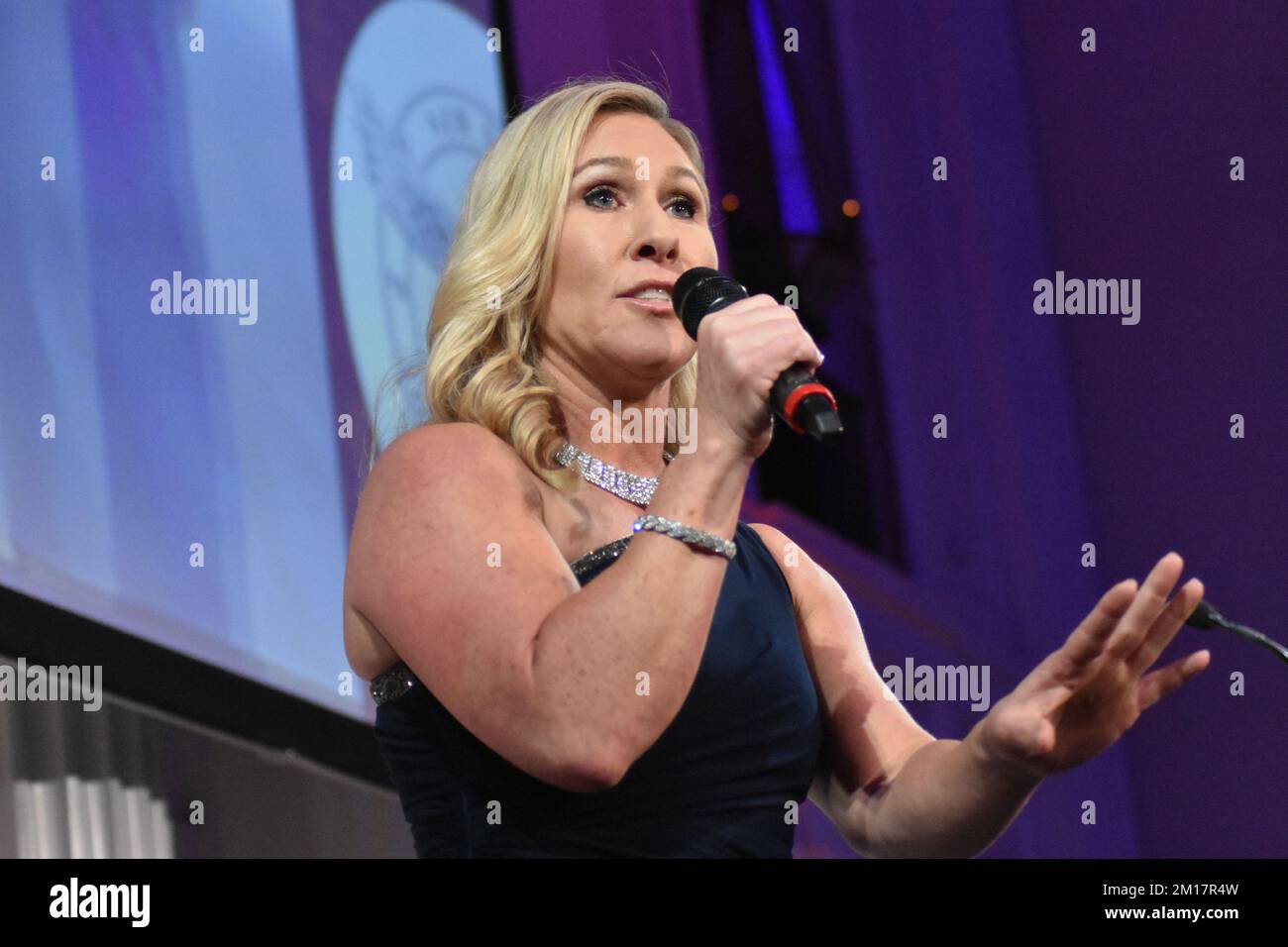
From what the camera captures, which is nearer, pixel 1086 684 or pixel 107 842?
pixel 1086 684

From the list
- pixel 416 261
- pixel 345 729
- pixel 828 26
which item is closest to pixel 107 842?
pixel 345 729

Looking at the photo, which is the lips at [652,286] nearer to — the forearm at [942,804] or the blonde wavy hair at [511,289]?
the blonde wavy hair at [511,289]

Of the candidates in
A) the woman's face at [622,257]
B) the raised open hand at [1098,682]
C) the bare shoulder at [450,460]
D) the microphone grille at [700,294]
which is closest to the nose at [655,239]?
the woman's face at [622,257]

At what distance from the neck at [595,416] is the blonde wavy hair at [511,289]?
0.01 metres

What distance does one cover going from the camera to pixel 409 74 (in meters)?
2.21

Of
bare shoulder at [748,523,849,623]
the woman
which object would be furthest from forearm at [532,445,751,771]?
bare shoulder at [748,523,849,623]

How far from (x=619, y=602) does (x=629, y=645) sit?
0.03 m

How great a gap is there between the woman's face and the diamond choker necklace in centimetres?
9

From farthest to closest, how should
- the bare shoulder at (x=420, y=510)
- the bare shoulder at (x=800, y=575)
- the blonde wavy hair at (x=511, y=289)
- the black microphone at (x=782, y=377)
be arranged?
1. the bare shoulder at (x=800, y=575)
2. the blonde wavy hair at (x=511, y=289)
3. the bare shoulder at (x=420, y=510)
4. the black microphone at (x=782, y=377)

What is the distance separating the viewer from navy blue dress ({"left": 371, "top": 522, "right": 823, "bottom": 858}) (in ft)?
3.89

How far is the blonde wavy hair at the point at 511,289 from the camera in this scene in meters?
1.31

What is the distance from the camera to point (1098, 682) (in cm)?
110
